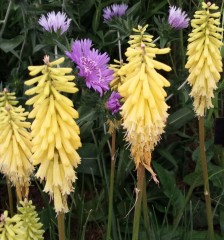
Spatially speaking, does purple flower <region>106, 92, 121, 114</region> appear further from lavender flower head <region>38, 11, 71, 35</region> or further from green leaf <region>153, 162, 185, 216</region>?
→ green leaf <region>153, 162, 185, 216</region>

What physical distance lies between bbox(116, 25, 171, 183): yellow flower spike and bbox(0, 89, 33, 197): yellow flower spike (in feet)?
1.16

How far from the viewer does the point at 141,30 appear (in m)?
1.68

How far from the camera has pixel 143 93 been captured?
5.41ft

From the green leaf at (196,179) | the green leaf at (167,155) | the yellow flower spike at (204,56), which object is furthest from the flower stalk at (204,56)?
the green leaf at (167,155)

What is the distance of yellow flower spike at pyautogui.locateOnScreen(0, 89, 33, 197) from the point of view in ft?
5.64

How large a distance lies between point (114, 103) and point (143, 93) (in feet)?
1.85

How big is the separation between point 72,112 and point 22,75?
1.46 metres

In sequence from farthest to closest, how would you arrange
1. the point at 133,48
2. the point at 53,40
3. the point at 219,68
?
the point at 53,40 < the point at 219,68 < the point at 133,48

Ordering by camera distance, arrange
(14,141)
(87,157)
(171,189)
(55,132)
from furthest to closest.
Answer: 1. (87,157)
2. (171,189)
3. (14,141)
4. (55,132)

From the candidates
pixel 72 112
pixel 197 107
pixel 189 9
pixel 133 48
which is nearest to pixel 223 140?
pixel 197 107

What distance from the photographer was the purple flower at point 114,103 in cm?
219

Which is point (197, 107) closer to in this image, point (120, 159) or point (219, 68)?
point (219, 68)

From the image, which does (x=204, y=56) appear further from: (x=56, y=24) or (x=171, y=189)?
(x=171, y=189)

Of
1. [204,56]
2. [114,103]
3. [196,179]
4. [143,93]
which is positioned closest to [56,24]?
[114,103]
